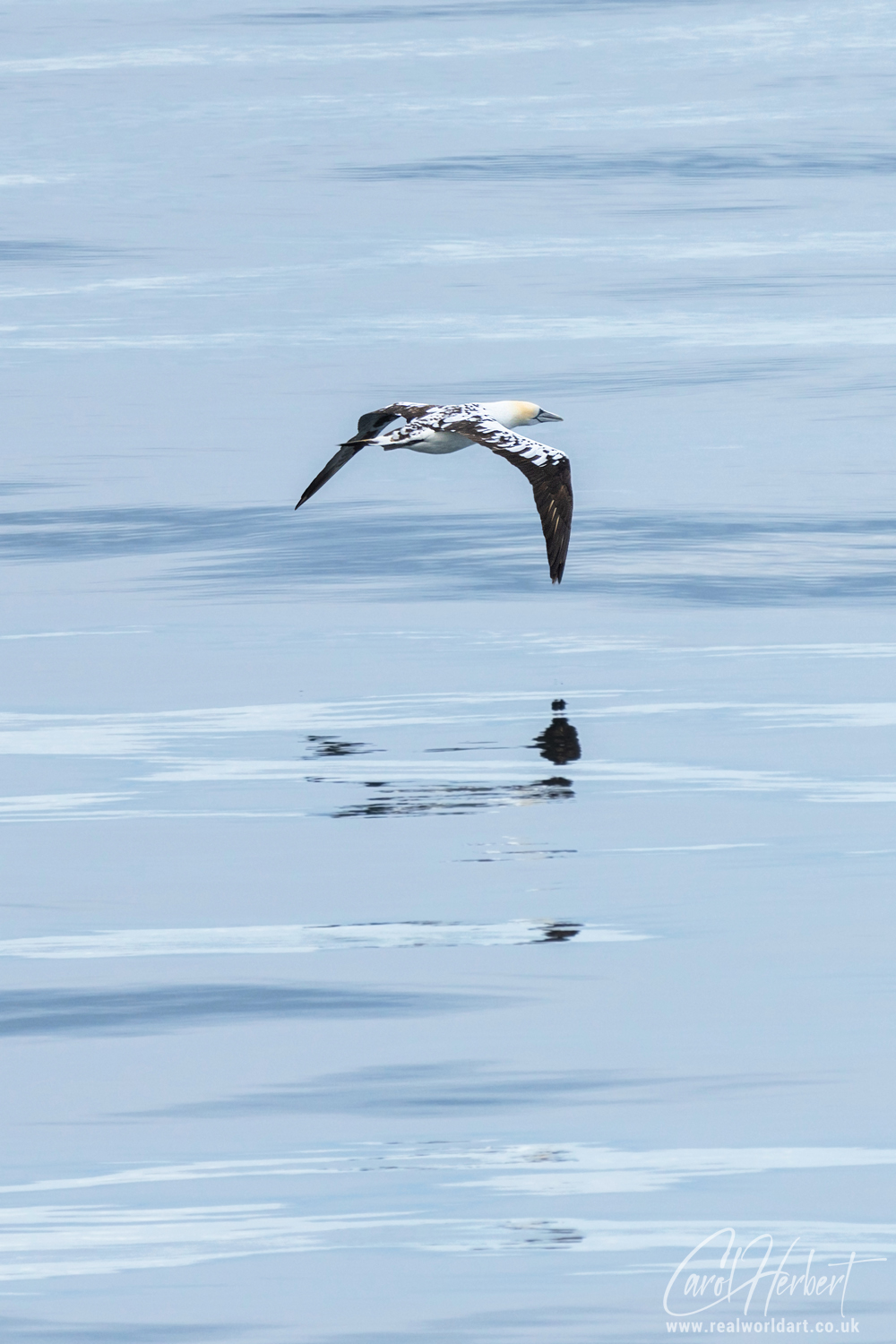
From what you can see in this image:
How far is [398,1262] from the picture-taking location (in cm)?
604

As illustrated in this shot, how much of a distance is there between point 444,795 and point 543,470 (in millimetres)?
3925

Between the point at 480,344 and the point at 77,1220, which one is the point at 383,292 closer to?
the point at 480,344

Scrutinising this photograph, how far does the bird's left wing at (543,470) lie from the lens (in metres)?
13.2

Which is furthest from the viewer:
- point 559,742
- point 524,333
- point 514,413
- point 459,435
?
point 524,333

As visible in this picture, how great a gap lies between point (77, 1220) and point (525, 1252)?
1042mm

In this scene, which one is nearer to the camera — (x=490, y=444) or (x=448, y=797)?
(x=448, y=797)

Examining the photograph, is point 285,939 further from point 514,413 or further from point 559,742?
point 514,413

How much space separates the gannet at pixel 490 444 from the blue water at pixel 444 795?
0.43m

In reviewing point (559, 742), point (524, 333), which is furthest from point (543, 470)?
point (524, 333)

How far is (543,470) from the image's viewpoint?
13406 mm

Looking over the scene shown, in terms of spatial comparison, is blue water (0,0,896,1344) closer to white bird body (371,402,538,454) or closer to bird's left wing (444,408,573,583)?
bird's left wing (444,408,573,583)
